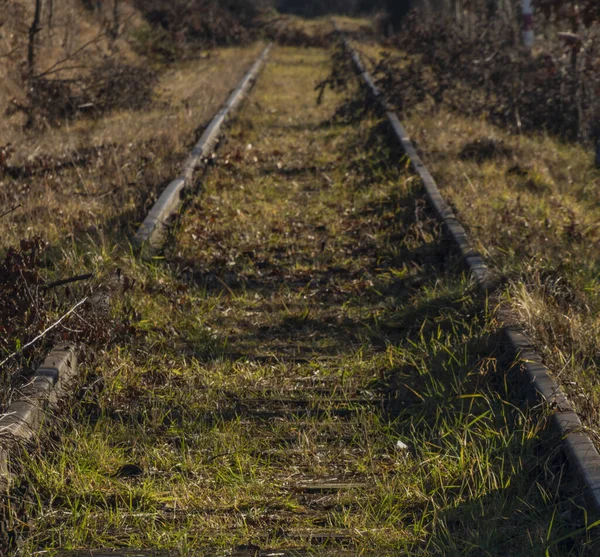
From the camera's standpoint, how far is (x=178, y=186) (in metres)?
7.79

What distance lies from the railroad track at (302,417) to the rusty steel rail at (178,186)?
1.2 inches

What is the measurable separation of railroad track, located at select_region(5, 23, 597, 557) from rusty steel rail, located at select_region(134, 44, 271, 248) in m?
0.03

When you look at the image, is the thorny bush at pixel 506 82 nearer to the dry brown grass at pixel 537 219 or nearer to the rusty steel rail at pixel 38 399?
the dry brown grass at pixel 537 219

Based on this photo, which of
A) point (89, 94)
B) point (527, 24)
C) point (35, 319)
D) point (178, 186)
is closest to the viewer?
point (35, 319)

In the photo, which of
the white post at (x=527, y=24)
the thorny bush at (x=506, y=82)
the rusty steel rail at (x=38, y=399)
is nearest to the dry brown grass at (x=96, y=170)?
the rusty steel rail at (x=38, y=399)

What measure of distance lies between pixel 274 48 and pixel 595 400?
82.3ft

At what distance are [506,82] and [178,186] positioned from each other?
256 inches

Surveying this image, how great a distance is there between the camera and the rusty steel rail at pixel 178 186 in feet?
21.4

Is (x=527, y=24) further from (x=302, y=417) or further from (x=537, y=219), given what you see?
(x=302, y=417)

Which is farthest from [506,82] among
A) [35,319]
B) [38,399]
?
[38,399]

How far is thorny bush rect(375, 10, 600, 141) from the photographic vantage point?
11148 mm

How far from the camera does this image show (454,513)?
3439mm

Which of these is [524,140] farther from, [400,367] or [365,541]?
[365,541]

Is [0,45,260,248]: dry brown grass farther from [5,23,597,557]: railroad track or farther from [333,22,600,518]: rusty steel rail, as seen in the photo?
[333,22,600,518]: rusty steel rail
